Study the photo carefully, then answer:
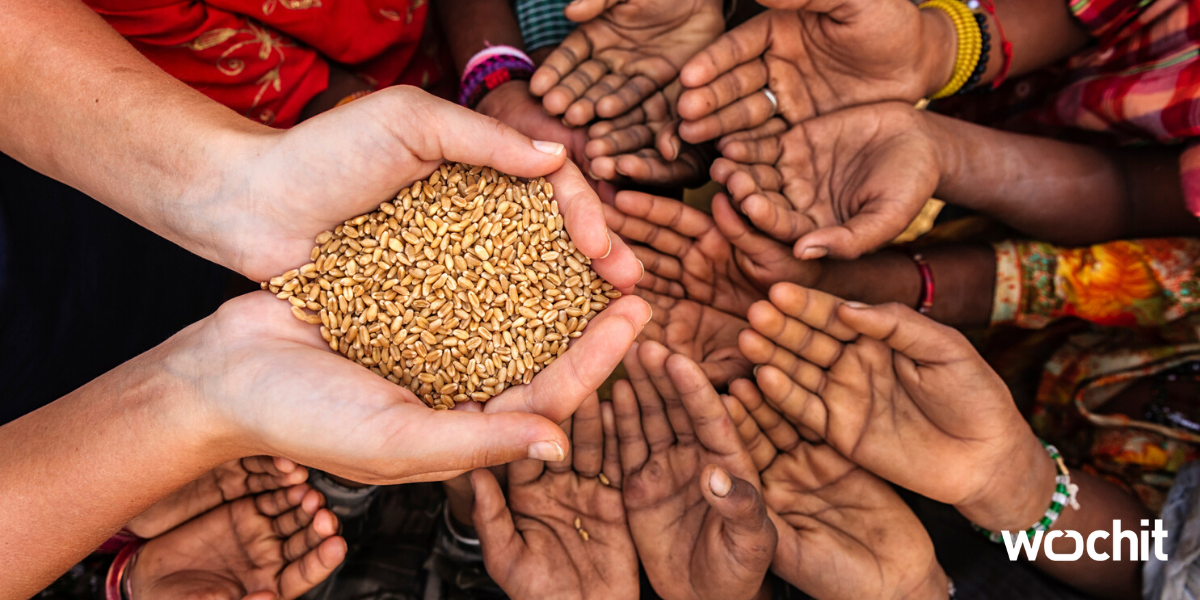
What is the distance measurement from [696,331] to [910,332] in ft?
2.23

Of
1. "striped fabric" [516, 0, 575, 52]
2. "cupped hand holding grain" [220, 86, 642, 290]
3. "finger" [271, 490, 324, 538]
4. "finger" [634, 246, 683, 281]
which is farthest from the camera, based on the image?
"striped fabric" [516, 0, 575, 52]

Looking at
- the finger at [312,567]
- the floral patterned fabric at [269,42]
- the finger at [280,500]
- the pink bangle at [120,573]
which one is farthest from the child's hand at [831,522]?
the pink bangle at [120,573]

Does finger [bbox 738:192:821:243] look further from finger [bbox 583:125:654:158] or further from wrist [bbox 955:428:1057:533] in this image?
wrist [bbox 955:428:1057:533]

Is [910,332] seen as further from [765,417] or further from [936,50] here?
[936,50]

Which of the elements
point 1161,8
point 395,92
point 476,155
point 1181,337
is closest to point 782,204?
point 476,155

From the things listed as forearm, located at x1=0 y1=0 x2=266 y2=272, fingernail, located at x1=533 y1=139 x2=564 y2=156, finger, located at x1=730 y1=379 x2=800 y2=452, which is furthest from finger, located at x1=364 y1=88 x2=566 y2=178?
finger, located at x1=730 y1=379 x2=800 y2=452

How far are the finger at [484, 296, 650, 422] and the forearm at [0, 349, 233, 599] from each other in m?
0.69

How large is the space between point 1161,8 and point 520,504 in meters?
2.42

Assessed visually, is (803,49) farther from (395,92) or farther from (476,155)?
(395,92)

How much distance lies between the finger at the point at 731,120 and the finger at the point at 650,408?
2.17 feet

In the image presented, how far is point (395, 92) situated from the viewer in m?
1.47

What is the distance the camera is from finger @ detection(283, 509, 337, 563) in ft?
5.95

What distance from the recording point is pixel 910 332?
169 centimetres

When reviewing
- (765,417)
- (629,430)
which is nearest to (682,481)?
(629,430)
